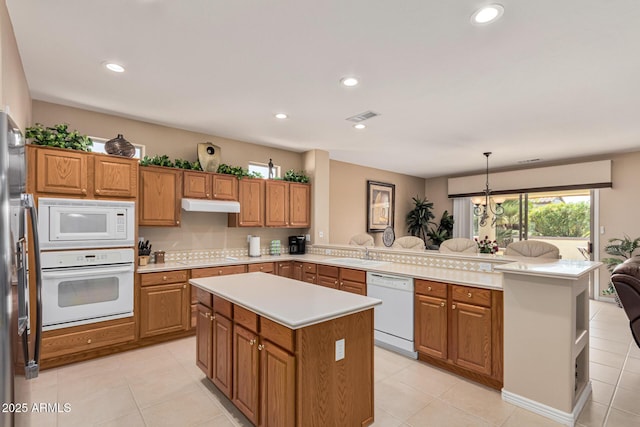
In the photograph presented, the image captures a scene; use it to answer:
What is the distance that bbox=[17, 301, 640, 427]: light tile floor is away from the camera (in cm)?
228

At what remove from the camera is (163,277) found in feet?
12.2

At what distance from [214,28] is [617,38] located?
280 centimetres

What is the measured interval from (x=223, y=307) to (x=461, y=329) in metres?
2.16

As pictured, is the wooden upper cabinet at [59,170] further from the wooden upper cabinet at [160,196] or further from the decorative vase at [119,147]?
the wooden upper cabinet at [160,196]

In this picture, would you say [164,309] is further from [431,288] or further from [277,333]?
[431,288]

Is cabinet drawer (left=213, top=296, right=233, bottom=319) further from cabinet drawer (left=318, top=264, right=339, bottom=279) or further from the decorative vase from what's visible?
the decorative vase

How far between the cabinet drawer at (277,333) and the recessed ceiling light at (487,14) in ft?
7.30

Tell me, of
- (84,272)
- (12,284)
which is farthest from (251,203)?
(12,284)

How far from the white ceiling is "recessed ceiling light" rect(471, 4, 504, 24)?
42mm

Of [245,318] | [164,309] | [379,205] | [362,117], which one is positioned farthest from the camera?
[379,205]

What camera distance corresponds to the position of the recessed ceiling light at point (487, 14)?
1859 millimetres

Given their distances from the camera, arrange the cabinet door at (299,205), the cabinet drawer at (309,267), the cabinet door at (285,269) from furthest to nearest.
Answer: the cabinet door at (299,205) → the cabinet door at (285,269) → the cabinet drawer at (309,267)

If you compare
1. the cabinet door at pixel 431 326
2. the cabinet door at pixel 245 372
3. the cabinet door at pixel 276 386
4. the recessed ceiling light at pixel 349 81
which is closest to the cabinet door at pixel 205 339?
the cabinet door at pixel 245 372

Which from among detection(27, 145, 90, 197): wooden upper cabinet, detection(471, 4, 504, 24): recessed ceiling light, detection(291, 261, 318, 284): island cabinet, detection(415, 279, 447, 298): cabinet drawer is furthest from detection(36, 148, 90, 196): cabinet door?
detection(471, 4, 504, 24): recessed ceiling light
